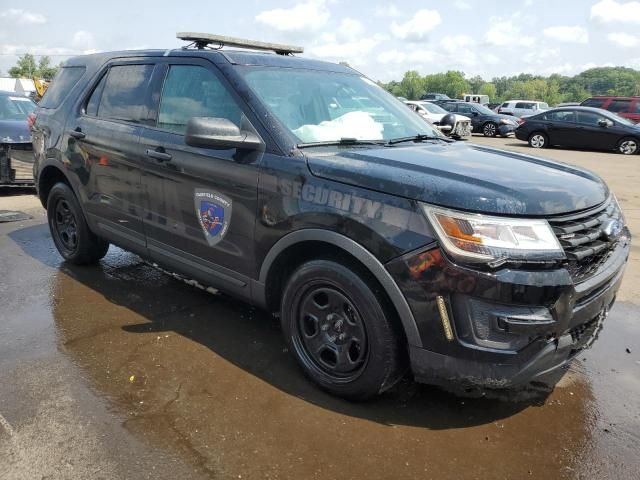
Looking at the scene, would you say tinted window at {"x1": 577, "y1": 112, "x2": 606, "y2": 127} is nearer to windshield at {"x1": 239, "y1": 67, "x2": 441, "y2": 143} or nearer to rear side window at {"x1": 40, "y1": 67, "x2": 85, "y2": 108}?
windshield at {"x1": 239, "y1": 67, "x2": 441, "y2": 143}

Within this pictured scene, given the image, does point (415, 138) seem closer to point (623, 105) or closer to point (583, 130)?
point (583, 130)

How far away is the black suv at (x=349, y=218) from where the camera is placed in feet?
7.82

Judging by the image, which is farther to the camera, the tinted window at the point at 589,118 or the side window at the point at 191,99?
the tinted window at the point at 589,118

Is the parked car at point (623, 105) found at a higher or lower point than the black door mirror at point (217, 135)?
lower

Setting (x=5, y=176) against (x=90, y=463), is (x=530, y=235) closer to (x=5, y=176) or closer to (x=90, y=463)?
(x=90, y=463)

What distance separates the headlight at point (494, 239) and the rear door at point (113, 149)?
7.87ft

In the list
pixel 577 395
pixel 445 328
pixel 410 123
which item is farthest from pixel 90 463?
pixel 410 123

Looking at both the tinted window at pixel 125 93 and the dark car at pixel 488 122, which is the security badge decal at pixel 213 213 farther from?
the dark car at pixel 488 122

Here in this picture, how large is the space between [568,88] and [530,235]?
502 ft

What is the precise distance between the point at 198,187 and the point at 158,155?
474 millimetres

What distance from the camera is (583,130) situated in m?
17.3

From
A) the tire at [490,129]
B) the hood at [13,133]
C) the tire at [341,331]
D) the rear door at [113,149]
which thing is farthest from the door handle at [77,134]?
the tire at [490,129]

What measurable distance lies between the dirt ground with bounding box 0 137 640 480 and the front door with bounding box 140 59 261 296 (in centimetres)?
51

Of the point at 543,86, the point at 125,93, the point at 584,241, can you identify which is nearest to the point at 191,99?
the point at 125,93
